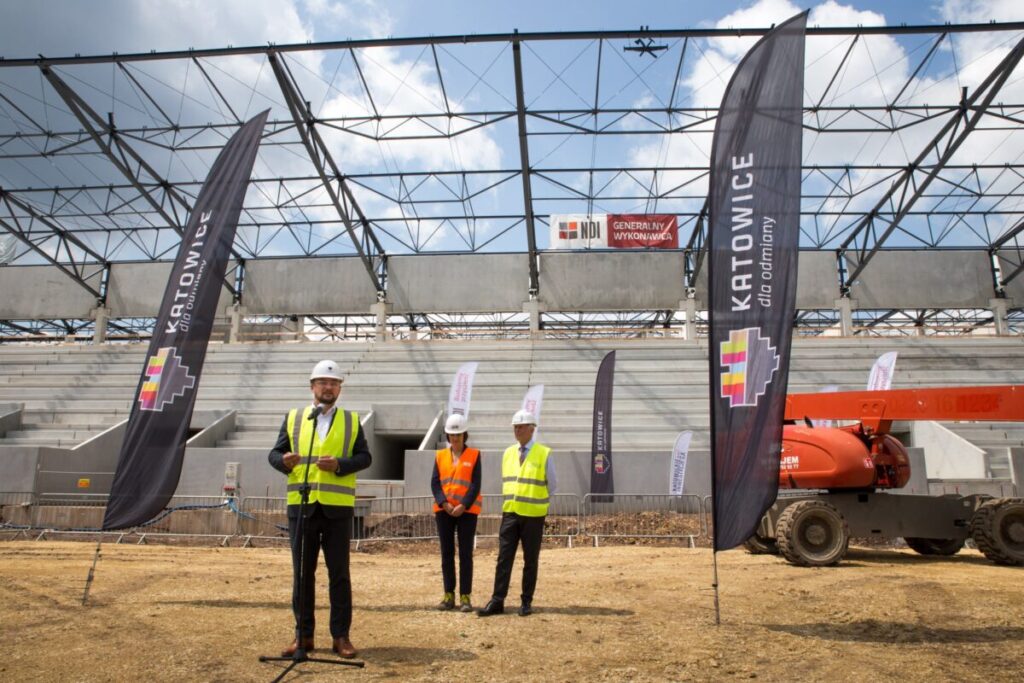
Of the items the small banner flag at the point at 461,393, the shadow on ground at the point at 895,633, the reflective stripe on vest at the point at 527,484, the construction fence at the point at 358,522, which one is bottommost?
the construction fence at the point at 358,522

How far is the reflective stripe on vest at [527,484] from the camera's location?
5828 mm

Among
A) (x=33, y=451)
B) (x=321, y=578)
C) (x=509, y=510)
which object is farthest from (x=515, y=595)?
(x=33, y=451)

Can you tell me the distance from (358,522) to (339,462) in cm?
933

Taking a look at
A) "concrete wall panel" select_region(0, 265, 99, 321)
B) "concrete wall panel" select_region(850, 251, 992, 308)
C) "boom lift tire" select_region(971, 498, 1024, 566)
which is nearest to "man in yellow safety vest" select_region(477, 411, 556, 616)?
"boom lift tire" select_region(971, 498, 1024, 566)

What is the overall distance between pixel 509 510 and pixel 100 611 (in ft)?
10.6

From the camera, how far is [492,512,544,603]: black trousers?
555 cm

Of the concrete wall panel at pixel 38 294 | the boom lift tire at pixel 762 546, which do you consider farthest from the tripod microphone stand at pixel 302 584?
the concrete wall panel at pixel 38 294

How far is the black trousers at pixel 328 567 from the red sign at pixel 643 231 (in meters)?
24.3

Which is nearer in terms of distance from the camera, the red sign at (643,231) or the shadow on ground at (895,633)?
the shadow on ground at (895,633)

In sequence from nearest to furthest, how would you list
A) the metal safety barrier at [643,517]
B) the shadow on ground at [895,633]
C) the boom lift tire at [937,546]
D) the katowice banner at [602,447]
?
the shadow on ground at [895,633] → the boom lift tire at [937,546] → the metal safety barrier at [643,517] → the katowice banner at [602,447]

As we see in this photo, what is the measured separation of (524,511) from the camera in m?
5.81

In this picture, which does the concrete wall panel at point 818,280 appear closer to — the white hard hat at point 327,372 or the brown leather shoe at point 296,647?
the white hard hat at point 327,372

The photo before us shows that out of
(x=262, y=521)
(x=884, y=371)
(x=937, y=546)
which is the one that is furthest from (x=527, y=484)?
(x=884, y=371)

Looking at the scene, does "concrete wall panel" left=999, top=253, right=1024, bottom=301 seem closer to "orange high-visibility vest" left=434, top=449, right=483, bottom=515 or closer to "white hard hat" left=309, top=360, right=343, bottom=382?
"orange high-visibility vest" left=434, top=449, right=483, bottom=515
